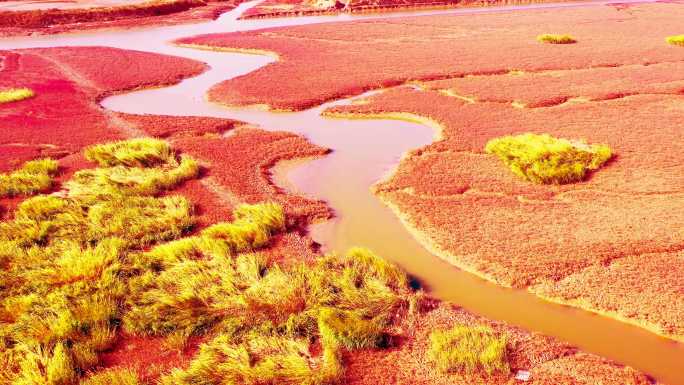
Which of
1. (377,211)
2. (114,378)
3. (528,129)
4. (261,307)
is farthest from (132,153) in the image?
(528,129)

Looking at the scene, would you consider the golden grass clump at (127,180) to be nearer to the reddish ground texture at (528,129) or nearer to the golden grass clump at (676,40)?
the reddish ground texture at (528,129)

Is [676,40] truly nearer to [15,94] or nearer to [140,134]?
[140,134]

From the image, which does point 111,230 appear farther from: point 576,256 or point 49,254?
point 576,256

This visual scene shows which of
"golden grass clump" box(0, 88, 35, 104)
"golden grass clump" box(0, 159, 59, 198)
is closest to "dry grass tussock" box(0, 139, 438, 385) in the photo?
"golden grass clump" box(0, 159, 59, 198)

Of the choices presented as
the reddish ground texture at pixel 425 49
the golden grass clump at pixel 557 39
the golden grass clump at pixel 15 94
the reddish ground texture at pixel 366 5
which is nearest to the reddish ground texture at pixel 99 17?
the reddish ground texture at pixel 366 5

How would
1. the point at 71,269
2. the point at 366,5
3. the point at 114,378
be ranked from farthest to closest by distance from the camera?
the point at 366,5 → the point at 71,269 → the point at 114,378

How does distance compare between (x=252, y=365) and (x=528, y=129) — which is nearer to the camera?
(x=252, y=365)
